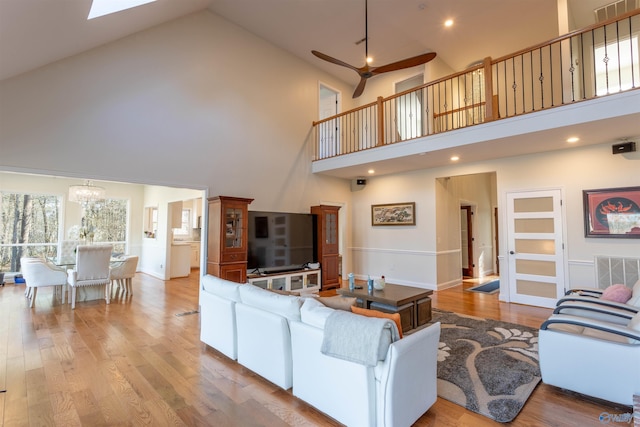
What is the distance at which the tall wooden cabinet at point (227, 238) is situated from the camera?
5180 mm

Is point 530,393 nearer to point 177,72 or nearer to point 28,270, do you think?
point 177,72

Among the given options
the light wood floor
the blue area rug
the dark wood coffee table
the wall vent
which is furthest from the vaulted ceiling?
the blue area rug

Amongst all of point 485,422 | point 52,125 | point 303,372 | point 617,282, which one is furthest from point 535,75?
point 52,125

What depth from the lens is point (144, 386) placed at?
8.44 feet

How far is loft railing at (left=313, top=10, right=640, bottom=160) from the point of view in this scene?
471 centimetres

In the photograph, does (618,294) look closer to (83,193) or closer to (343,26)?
(343,26)

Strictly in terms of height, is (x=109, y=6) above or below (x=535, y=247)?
above

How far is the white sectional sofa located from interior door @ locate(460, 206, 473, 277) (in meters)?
6.75

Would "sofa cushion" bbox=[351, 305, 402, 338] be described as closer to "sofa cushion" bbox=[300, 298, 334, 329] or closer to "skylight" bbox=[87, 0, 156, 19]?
"sofa cushion" bbox=[300, 298, 334, 329]

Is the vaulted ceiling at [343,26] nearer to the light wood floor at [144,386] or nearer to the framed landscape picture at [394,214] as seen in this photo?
the light wood floor at [144,386]

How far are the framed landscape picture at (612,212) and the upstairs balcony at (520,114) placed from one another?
2.69ft

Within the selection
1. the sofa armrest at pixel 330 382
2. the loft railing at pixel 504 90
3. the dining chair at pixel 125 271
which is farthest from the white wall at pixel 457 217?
the dining chair at pixel 125 271

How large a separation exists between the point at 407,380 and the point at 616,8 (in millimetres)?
7421

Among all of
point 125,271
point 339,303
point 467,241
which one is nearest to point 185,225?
point 125,271
